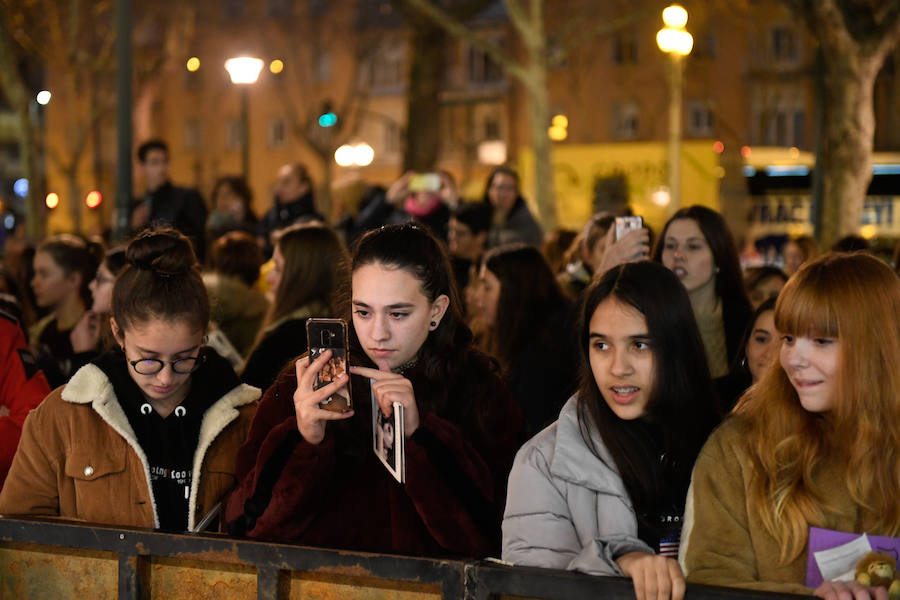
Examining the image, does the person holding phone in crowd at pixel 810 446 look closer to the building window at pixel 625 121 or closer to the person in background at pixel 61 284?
the person in background at pixel 61 284

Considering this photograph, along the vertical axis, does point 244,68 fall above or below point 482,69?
below

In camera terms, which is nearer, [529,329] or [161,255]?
[161,255]

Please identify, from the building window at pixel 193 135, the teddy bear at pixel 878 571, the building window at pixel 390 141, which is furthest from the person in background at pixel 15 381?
the building window at pixel 193 135

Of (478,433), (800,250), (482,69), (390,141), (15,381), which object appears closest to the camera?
(478,433)

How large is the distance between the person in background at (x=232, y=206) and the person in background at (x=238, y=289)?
300cm

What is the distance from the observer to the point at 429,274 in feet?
13.1

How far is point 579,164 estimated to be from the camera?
121 feet

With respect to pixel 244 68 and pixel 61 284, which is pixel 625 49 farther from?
pixel 61 284

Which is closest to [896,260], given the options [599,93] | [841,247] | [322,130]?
[841,247]

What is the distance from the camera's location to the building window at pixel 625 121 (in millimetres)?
53562

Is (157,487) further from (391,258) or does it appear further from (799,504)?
(799,504)

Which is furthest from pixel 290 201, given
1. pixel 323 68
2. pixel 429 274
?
pixel 323 68

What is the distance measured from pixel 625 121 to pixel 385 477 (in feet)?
169

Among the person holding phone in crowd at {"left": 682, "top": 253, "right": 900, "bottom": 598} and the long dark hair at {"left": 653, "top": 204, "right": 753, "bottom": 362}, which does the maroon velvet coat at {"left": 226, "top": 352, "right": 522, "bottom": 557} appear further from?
the long dark hair at {"left": 653, "top": 204, "right": 753, "bottom": 362}
